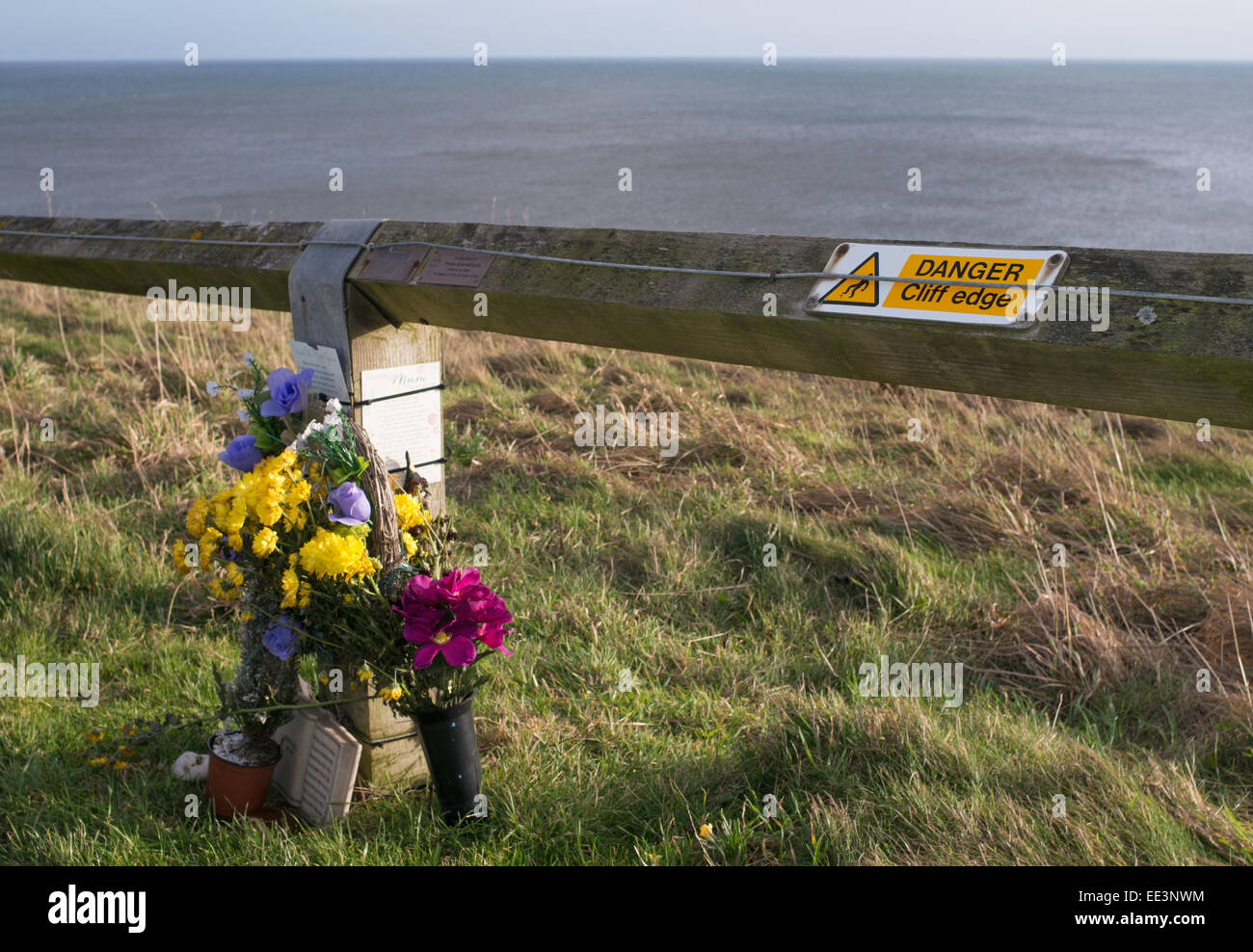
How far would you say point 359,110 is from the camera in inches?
2763

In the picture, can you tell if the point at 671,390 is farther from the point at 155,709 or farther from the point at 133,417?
the point at 155,709

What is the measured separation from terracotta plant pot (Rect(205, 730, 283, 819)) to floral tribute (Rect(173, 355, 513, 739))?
6cm

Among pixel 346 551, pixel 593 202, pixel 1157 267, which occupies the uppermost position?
pixel 593 202

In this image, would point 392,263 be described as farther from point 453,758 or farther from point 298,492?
point 453,758

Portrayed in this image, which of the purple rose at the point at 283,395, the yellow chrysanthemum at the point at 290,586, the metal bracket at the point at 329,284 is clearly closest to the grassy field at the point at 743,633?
the yellow chrysanthemum at the point at 290,586

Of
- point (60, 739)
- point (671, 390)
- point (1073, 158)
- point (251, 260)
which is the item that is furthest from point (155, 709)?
point (1073, 158)

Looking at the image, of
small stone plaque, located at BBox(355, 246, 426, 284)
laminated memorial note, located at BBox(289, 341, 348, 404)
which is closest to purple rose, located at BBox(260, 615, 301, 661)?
laminated memorial note, located at BBox(289, 341, 348, 404)

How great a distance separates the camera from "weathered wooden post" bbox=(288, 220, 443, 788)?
2494 millimetres

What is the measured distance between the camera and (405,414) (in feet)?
8.73

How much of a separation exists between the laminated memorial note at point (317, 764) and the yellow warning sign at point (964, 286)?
5.35 ft

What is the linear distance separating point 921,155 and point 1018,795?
113 feet

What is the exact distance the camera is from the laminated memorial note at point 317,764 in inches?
95.7

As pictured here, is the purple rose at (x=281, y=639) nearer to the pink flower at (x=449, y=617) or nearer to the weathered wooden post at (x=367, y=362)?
the weathered wooden post at (x=367, y=362)

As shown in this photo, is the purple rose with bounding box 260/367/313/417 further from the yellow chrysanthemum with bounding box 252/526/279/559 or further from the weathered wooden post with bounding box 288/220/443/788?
the yellow chrysanthemum with bounding box 252/526/279/559
